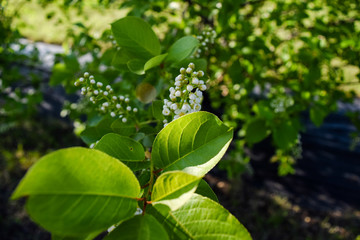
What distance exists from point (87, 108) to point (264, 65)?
4.32 feet

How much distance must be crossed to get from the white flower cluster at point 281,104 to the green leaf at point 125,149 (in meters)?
1.05

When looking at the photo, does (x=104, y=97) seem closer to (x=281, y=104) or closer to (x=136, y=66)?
(x=136, y=66)

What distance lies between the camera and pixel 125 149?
0.71 metres

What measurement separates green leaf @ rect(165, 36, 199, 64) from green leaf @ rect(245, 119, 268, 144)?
0.85 metres

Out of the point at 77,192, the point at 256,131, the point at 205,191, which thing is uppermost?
the point at 77,192

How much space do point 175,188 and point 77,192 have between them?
Result: 0.19 meters

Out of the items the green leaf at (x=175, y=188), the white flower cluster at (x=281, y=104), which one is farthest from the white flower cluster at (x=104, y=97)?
the white flower cluster at (x=281, y=104)

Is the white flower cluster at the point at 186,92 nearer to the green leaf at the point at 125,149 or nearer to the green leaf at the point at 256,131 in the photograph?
the green leaf at the point at 125,149

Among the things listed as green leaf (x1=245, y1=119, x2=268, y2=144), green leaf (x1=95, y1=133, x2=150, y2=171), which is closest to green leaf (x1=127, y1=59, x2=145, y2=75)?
green leaf (x1=95, y1=133, x2=150, y2=171)

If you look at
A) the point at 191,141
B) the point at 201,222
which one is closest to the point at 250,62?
the point at 191,141

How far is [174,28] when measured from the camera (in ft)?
6.28

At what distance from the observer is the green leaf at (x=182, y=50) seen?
82 centimetres

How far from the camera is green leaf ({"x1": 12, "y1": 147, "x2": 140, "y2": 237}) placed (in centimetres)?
46

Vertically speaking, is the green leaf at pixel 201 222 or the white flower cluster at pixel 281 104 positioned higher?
the green leaf at pixel 201 222
